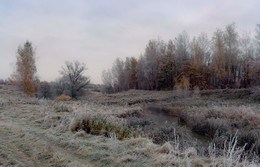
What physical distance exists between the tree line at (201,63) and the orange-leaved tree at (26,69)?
71.8ft

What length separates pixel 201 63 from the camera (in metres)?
33.8

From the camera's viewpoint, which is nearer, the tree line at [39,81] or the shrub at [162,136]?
the shrub at [162,136]

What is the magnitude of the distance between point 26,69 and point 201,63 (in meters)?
28.7

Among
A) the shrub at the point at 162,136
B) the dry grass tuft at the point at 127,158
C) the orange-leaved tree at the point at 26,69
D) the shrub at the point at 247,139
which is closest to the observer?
the dry grass tuft at the point at 127,158

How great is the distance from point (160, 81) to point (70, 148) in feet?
119

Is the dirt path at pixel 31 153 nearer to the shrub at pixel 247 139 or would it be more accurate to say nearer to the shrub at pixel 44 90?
the shrub at pixel 247 139

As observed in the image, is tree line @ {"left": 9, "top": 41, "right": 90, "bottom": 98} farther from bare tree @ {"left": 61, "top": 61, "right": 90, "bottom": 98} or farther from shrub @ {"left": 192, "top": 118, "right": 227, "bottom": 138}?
shrub @ {"left": 192, "top": 118, "right": 227, "bottom": 138}

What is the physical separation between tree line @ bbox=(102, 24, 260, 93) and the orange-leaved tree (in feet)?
71.8

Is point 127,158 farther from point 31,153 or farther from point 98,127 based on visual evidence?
point 98,127

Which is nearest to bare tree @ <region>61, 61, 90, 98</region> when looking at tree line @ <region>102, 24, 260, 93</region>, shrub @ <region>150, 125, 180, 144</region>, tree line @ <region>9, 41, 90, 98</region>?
tree line @ <region>9, 41, 90, 98</region>

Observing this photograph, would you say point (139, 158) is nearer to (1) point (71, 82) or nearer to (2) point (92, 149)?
(2) point (92, 149)

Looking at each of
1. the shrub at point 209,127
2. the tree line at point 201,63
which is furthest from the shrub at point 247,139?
the tree line at point 201,63

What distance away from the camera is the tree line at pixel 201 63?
29203 mm

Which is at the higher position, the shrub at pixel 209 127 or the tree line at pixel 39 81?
the tree line at pixel 39 81
